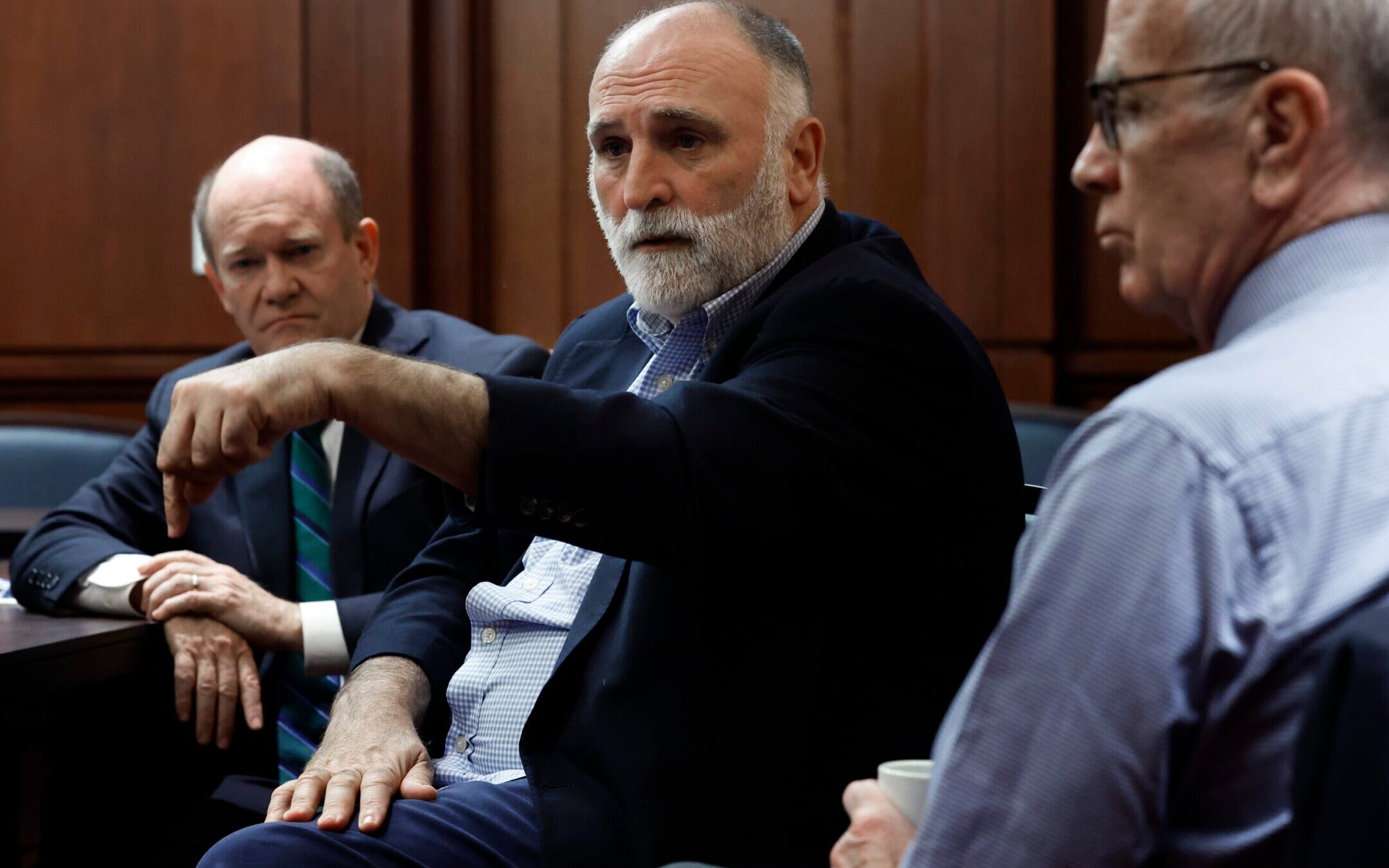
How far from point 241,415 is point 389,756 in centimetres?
51

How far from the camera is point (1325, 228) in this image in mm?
859

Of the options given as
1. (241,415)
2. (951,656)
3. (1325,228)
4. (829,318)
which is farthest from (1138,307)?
(241,415)

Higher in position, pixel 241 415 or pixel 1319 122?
pixel 1319 122

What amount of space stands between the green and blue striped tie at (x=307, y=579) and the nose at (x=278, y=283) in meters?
0.24

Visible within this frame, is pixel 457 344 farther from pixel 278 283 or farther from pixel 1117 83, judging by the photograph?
pixel 1117 83

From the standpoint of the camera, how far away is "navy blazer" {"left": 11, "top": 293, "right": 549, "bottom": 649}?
2.17m

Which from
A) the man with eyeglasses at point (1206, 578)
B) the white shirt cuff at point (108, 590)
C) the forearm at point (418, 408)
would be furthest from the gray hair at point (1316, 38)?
the white shirt cuff at point (108, 590)

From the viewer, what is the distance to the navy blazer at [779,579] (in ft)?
3.92

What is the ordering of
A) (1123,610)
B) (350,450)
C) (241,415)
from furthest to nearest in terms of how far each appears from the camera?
(350,450), (241,415), (1123,610)

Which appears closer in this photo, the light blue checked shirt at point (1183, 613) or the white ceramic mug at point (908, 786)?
the light blue checked shirt at point (1183, 613)

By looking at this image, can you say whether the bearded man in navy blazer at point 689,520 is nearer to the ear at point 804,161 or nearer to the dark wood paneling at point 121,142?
the ear at point 804,161

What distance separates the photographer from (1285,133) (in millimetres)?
864

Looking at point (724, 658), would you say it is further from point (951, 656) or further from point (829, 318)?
point (829, 318)

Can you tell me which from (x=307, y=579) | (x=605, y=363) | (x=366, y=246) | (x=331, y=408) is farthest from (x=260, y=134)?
(x=331, y=408)
